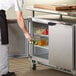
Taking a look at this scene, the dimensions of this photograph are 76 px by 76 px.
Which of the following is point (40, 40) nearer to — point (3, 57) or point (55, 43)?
point (55, 43)

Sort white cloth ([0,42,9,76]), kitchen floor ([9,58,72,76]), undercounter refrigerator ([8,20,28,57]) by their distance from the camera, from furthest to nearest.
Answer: undercounter refrigerator ([8,20,28,57]) → kitchen floor ([9,58,72,76]) → white cloth ([0,42,9,76])

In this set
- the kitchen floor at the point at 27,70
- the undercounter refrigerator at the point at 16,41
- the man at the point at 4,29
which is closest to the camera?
the man at the point at 4,29

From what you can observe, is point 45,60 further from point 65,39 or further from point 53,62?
point 65,39

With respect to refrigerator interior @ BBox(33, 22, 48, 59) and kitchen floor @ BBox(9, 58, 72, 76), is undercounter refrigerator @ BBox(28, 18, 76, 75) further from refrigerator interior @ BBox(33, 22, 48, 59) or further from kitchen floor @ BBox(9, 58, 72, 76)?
kitchen floor @ BBox(9, 58, 72, 76)

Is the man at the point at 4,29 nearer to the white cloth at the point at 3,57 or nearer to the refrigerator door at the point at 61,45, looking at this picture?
the white cloth at the point at 3,57

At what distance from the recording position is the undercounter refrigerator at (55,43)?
3.55 meters

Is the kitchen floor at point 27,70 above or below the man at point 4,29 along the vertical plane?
below

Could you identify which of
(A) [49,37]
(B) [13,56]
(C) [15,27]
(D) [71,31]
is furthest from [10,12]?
(D) [71,31]

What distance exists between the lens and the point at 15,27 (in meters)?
4.81

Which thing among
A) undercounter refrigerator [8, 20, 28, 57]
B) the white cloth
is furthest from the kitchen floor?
the white cloth

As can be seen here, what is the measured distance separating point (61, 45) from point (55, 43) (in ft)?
0.33

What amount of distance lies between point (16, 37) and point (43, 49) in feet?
2.39

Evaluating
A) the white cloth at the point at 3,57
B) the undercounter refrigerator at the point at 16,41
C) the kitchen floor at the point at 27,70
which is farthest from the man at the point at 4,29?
the undercounter refrigerator at the point at 16,41

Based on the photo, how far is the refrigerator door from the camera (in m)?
3.55
